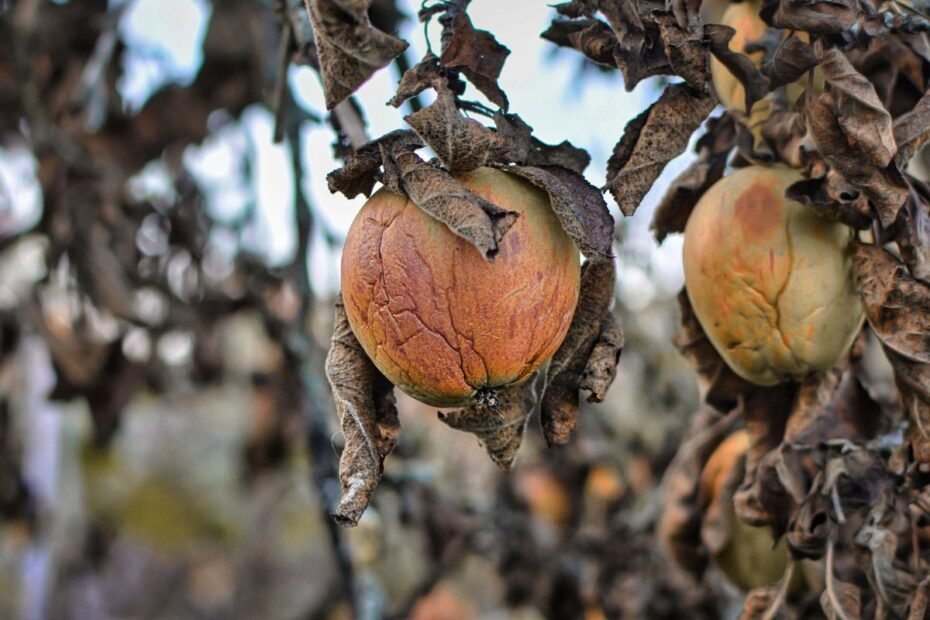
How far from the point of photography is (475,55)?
821 mm

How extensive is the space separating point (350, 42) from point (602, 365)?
33 cm

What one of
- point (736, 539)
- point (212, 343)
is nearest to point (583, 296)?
point (736, 539)

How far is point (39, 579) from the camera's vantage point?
2.87 meters

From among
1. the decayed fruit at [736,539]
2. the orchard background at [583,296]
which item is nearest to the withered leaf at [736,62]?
the orchard background at [583,296]

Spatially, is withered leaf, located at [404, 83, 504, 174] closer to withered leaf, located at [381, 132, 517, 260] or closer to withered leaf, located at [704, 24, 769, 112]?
withered leaf, located at [381, 132, 517, 260]

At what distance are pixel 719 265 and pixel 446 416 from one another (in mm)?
309

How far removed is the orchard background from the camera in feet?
2.76

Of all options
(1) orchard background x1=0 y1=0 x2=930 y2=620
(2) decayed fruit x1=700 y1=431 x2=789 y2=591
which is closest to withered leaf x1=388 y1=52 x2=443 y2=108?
(1) orchard background x1=0 y1=0 x2=930 y2=620

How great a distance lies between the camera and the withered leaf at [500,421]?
34.2 inches

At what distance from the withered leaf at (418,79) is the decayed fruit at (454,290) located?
7 cm

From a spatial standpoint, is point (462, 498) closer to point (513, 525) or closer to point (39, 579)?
point (513, 525)

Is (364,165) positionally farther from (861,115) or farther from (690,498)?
(690,498)

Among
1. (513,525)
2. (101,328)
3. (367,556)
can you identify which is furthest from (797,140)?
(101,328)

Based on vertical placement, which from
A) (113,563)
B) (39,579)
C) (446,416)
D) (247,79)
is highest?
(446,416)
